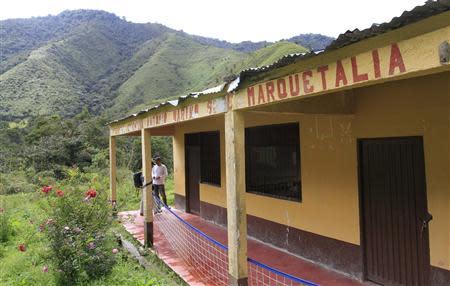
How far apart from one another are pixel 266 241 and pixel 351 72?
4.99 meters

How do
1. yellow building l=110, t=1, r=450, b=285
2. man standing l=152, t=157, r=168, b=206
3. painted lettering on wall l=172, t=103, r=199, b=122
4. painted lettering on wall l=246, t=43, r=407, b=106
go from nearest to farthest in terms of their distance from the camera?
painted lettering on wall l=246, t=43, r=407, b=106, yellow building l=110, t=1, r=450, b=285, painted lettering on wall l=172, t=103, r=199, b=122, man standing l=152, t=157, r=168, b=206

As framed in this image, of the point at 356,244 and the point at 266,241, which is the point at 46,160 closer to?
the point at 266,241

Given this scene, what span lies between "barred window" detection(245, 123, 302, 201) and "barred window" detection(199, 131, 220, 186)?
1579 millimetres

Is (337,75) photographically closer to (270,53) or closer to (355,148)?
(355,148)

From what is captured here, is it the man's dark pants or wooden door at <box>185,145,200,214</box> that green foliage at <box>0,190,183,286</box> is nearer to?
the man's dark pants

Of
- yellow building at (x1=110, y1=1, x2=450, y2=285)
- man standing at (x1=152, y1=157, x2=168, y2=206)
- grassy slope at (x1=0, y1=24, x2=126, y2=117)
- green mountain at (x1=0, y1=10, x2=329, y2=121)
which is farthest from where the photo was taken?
green mountain at (x1=0, y1=10, x2=329, y2=121)

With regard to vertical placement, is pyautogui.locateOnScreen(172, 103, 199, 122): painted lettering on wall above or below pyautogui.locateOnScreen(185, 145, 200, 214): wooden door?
above

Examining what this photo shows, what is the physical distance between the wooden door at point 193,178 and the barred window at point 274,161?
295 cm

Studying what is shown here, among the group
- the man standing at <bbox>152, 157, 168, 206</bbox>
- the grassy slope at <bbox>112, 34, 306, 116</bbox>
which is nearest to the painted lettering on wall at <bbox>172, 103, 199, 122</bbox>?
the man standing at <bbox>152, 157, 168, 206</bbox>

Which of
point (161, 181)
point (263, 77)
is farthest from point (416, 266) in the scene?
point (161, 181)

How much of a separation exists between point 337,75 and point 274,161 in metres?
4.33

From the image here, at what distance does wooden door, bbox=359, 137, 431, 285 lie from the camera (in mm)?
4555

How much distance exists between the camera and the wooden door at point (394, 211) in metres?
4.55

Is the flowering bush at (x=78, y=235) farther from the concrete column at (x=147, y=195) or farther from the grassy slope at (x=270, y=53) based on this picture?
the grassy slope at (x=270, y=53)
